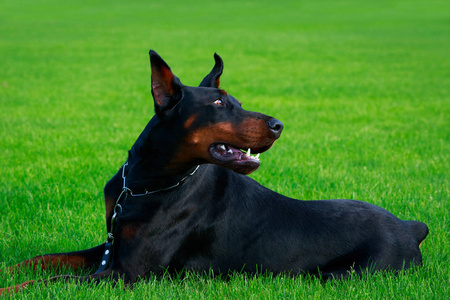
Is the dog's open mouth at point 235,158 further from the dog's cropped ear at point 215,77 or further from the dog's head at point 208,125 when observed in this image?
the dog's cropped ear at point 215,77

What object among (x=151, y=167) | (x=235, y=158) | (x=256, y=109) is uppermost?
(x=235, y=158)

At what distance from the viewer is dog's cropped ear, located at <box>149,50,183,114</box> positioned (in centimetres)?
423

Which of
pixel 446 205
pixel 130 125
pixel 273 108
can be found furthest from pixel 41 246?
pixel 273 108

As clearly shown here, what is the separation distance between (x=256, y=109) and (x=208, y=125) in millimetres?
10676

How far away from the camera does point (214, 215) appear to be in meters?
4.56

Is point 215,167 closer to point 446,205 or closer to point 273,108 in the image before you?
point 446,205

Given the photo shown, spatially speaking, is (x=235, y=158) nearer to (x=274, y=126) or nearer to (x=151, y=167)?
(x=274, y=126)

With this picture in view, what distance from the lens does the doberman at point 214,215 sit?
4.18m

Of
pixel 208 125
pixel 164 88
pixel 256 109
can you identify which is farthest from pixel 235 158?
pixel 256 109

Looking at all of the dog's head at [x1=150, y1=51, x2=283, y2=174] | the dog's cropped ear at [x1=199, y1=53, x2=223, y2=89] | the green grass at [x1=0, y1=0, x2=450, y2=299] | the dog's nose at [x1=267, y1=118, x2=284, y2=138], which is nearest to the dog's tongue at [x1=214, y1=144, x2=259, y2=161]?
the dog's head at [x1=150, y1=51, x2=283, y2=174]

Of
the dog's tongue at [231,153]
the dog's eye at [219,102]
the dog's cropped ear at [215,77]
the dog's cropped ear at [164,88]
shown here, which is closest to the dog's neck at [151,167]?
the dog's cropped ear at [164,88]

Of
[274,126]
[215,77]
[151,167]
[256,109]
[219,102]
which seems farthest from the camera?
[256,109]

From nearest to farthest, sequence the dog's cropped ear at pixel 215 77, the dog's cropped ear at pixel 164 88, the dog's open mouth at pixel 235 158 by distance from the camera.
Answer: the dog's open mouth at pixel 235 158 < the dog's cropped ear at pixel 164 88 < the dog's cropped ear at pixel 215 77

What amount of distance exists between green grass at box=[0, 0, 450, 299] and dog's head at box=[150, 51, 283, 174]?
0.95 m
